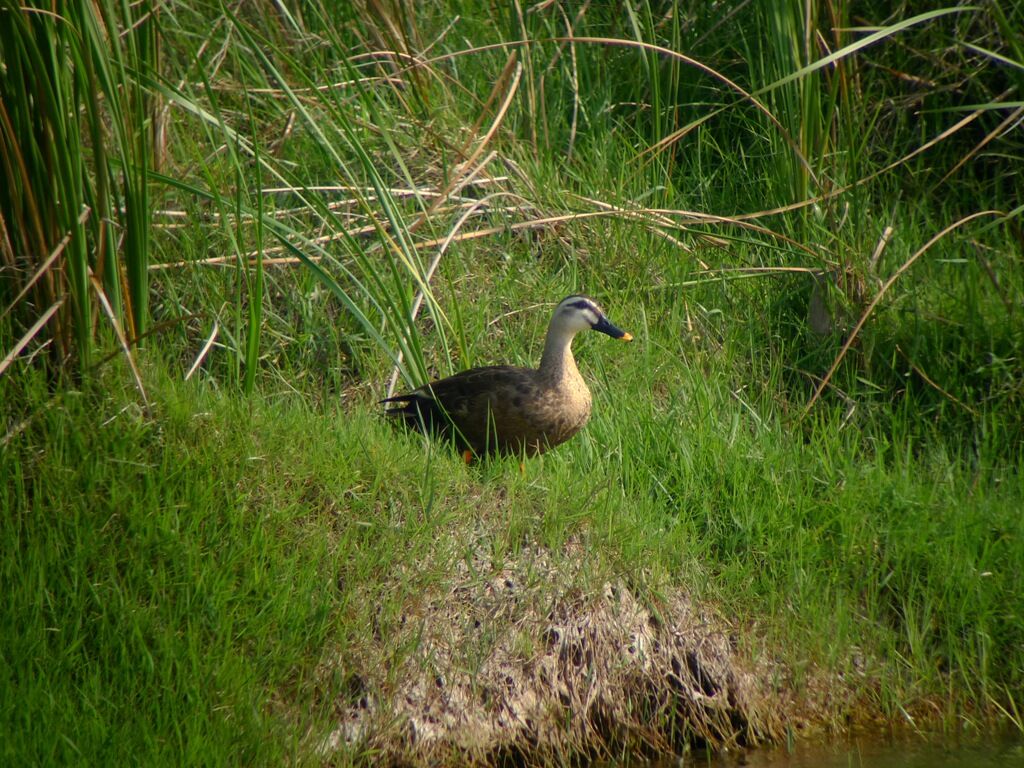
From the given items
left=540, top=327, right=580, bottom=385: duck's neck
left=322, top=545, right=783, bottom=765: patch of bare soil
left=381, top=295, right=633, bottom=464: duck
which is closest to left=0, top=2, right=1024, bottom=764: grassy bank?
left=322, top=545, right=783, bottom=765: patch of bare soil

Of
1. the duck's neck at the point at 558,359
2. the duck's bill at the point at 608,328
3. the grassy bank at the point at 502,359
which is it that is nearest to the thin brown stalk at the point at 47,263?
the grassy bank at the point at 502,359

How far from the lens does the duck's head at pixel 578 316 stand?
189 inches

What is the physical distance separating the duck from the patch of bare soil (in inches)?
25.8

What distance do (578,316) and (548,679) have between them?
163 cm

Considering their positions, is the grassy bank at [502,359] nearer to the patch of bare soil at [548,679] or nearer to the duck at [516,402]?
the patch of bare soil at [548,679]

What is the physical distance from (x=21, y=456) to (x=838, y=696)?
2.98 m

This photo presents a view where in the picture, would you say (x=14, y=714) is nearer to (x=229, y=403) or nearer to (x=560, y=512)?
(x=229, y=403)

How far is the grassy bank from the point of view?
3.64 meters

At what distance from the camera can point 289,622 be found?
3631 millimetres

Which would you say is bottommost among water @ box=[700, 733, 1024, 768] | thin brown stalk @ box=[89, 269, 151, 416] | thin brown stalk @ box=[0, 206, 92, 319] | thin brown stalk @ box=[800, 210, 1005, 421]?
water @ box=[700, 733, 1024, 768]

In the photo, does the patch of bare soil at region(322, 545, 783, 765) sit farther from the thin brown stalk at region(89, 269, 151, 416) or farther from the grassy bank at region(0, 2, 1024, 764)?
the thin brown stalk at region(89, 269, 151, 416)

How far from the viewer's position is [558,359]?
4766mm

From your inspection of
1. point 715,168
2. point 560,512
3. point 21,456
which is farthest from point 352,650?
point 715,168

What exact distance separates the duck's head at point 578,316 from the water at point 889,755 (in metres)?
1.80
